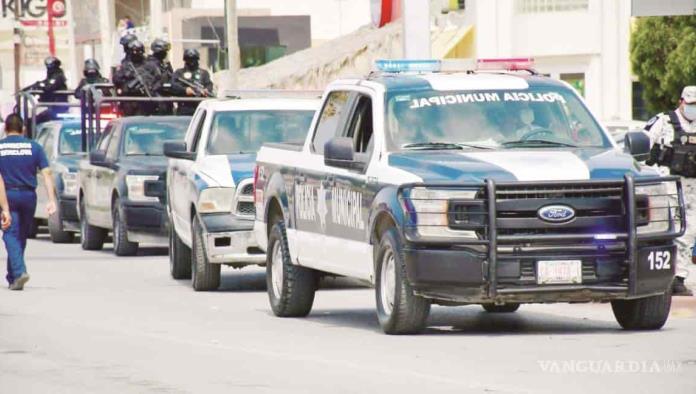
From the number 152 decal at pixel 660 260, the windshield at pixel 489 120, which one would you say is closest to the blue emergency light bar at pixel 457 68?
the windshield at pixel 489 120

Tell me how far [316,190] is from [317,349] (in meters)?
2.41

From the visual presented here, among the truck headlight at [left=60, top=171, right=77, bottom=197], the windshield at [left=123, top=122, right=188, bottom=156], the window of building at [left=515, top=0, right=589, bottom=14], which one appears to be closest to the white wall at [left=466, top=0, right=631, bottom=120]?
the window of building at [left=515, top=0, right=589, bottom=14]

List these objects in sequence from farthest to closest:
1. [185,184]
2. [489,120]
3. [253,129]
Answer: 1. [253,129]
2. [185,184]
3. [489,120]

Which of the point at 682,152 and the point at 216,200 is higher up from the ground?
the point at 682,152

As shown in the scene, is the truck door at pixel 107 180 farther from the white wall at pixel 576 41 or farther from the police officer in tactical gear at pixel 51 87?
the white wall at pixel 576 41

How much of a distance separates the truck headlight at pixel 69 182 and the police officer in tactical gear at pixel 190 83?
1.86m

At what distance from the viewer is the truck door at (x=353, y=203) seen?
13516 millimetres

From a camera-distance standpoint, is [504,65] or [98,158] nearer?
[504,65]

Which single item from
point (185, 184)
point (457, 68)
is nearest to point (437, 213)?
point (457, 68)

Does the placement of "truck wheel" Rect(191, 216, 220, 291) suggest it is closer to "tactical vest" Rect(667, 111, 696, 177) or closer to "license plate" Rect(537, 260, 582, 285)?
"tactical vest" Rect(667, 111, 696, 177)

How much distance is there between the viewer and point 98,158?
78.7 ft

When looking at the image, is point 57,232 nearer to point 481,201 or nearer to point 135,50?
point 135,50

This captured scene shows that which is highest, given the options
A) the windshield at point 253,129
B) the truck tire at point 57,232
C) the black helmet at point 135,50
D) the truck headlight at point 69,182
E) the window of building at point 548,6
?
the window of building at point 548,6

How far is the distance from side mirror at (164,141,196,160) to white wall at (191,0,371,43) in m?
54.6
